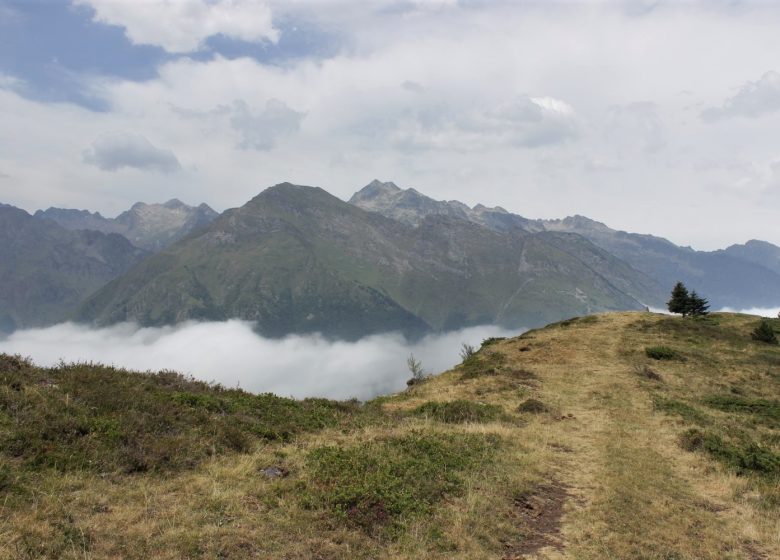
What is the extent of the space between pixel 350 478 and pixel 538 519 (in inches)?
216

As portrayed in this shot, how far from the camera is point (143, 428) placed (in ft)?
46.9

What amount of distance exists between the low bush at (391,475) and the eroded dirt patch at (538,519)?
6.46 feet

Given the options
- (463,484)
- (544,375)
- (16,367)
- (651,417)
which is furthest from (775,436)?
(16,367)

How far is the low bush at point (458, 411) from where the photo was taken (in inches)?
965

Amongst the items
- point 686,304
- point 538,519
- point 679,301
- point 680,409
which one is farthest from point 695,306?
point 538,519

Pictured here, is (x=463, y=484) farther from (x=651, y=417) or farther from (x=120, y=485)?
(x=651, y=417)

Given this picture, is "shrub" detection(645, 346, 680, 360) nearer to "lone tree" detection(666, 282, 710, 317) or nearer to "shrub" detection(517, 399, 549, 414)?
"shrub" detection(517, 399, 549, 414)

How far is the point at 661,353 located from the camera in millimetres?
42875

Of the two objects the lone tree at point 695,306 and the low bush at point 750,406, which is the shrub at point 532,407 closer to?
the low bush at point 750,406

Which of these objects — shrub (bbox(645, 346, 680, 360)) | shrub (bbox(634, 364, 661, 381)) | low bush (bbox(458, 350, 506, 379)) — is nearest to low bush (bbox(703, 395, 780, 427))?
shrub (bbox(634, 364, 661, 381))

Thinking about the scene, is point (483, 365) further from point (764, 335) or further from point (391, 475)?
point (764, 335)

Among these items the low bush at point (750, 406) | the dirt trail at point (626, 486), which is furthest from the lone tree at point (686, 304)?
the dirt trail at point (626, 486)

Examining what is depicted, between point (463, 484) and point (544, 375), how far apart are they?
25475 millimetres

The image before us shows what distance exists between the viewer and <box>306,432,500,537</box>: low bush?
11.9 metres
